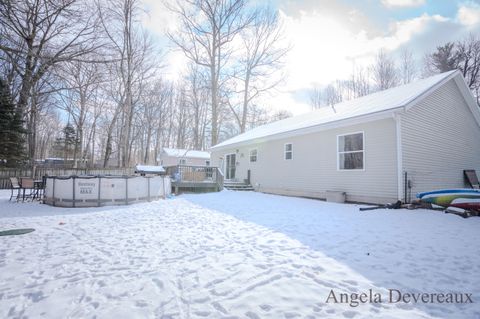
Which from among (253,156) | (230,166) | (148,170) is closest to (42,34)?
(253,156)

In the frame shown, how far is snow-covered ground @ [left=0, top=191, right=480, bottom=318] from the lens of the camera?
211 centimetres

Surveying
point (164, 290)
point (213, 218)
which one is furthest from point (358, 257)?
point (213, 218)

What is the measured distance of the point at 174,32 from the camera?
20250mm

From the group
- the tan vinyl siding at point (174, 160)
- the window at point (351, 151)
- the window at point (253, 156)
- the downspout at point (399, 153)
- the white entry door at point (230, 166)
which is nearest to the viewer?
the downspout at point (399, 153)

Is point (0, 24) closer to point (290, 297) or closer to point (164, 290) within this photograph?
point (164, 290)

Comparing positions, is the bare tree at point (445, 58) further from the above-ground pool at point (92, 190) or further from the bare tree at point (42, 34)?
the bare tree at point (42, 34)

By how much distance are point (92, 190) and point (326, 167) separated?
866 cm

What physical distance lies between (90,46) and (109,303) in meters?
6.00

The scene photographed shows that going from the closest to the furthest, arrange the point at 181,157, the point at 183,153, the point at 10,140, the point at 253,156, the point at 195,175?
the point at 195,175 → the point at 253,156 → the point at 10,140 → the point at 181,157 → the point at 183,153

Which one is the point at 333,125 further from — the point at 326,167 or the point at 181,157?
the point at 181,157

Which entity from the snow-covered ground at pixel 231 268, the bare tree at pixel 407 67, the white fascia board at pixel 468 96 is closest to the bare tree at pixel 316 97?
the bare tree at pixel 407 67

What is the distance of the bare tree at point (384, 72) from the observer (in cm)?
2256

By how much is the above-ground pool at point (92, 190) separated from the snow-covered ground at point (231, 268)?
7.55ft

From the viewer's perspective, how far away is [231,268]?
116 inches
